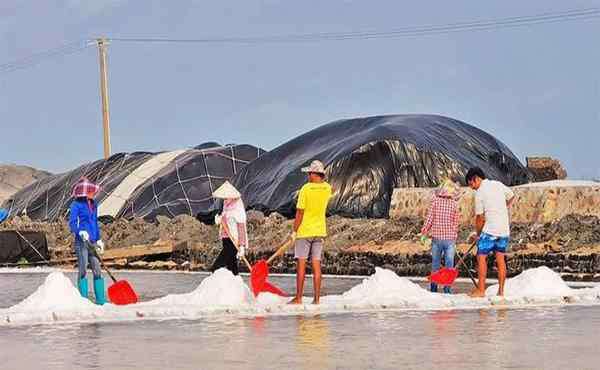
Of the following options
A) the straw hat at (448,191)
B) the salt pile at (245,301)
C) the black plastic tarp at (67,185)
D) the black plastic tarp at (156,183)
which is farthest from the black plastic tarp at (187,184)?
the salt pile at (245,301)

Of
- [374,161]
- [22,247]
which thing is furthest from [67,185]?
[22,247]

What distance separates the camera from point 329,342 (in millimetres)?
12484

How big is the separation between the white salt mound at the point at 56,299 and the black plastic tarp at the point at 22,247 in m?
20.5

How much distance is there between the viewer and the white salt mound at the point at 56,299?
631 inches

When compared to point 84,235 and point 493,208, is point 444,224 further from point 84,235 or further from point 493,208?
point 84,235

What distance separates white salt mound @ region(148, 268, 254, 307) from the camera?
54.8 feet

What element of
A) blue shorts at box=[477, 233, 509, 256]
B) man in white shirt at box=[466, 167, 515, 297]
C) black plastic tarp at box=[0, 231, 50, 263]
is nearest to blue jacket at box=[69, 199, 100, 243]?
man in white shirt at box=[466, 167, 515, 297]

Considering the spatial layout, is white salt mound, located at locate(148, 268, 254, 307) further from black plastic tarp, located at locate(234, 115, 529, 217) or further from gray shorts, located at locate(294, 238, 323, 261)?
black plastic tarp, located at locate(234, 115, 529, 217)

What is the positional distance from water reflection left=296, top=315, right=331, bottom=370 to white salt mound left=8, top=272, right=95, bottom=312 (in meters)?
2.75

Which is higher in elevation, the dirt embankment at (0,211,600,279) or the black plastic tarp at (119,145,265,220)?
the black plastic tarp at (119,145,265,220)

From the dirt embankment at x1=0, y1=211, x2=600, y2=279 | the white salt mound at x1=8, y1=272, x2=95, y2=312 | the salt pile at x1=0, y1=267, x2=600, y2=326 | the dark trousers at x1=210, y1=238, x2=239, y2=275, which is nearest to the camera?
the salt pile at x1=0, y1=267, x2=600, y2=326

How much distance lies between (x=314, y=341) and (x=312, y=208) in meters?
4.49

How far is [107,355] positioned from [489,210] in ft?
25.1

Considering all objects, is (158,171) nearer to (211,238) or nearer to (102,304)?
(211,238)
